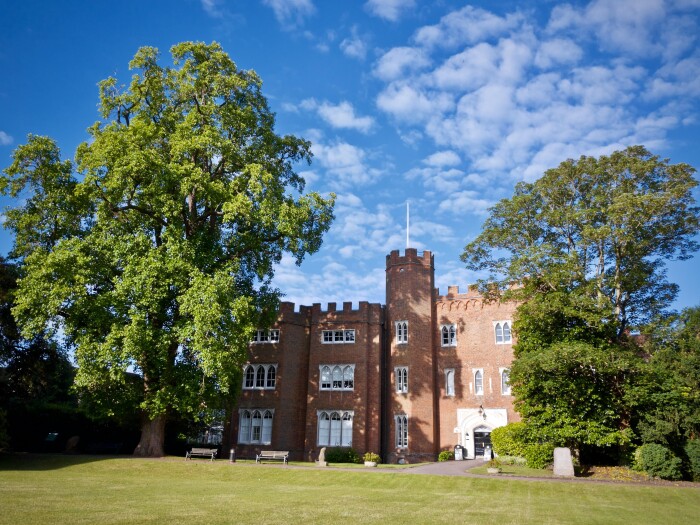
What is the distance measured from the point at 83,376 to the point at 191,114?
12.0 meters

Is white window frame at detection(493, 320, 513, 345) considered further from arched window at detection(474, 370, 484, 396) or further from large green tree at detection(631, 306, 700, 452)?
large green tree at detection(631, 306, 700, 452)

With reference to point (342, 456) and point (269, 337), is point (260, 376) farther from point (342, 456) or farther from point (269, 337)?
point (342, 456)

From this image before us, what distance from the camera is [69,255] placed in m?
21.1

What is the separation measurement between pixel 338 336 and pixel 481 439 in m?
10.8

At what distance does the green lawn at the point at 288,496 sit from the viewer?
10.6 meters

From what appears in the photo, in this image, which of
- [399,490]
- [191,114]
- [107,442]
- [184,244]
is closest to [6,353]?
[107,442]

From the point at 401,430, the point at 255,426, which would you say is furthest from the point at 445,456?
the point at 255,426

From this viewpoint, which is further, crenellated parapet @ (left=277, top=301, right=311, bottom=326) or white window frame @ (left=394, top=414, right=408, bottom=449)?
crenellated parapet @ (left=277, top=301, right=311, bottom=326)

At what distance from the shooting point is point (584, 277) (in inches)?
939

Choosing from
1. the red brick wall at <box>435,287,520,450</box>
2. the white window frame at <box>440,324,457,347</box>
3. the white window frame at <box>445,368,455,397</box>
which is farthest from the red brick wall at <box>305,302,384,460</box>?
the white window frame at <box>445,368,455,397</box>

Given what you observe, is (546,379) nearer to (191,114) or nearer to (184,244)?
(184,244)

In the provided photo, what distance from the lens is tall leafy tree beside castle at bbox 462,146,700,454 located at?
885 inches

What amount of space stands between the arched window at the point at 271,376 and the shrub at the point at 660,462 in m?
20.8

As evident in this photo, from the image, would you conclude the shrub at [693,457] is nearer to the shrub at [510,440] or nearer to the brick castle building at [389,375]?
the shrub at [510,440]
